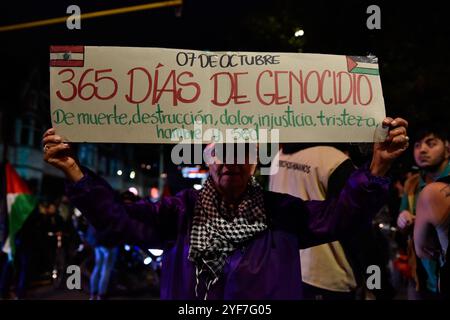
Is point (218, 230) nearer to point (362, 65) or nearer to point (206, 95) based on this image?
point (206, 95)

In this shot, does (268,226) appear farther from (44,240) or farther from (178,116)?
(44,240)

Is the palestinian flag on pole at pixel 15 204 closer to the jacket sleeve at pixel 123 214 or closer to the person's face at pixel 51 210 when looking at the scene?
the person's face at pixel 51 210

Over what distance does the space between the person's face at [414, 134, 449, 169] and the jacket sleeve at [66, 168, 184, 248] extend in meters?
1.96

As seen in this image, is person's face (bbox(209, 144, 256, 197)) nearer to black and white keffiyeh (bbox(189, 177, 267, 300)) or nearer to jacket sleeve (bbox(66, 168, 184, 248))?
black and white keffiyeh (bbox(189, 177, 267, 300))

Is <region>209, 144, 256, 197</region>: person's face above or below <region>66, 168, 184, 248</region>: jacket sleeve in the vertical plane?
above

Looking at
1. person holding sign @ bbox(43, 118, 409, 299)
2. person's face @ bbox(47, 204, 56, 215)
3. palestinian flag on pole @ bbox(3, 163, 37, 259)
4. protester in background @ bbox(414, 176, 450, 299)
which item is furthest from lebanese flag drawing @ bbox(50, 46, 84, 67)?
person's face @ bbox(47, 204, 56, 215)

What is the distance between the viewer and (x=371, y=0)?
6109 mm

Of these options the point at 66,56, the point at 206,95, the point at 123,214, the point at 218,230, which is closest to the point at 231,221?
the point at 218,230

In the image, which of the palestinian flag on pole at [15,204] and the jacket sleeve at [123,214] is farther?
the palestinian flag on pole at [15,204]

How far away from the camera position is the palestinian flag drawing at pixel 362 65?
2643mm

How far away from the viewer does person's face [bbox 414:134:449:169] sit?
3.53 m

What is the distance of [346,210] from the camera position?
8.06 ft

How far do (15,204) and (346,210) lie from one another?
20.6 feet

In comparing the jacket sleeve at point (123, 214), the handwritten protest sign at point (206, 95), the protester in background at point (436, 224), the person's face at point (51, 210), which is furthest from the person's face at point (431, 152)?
the person's face at point (51, 210)
